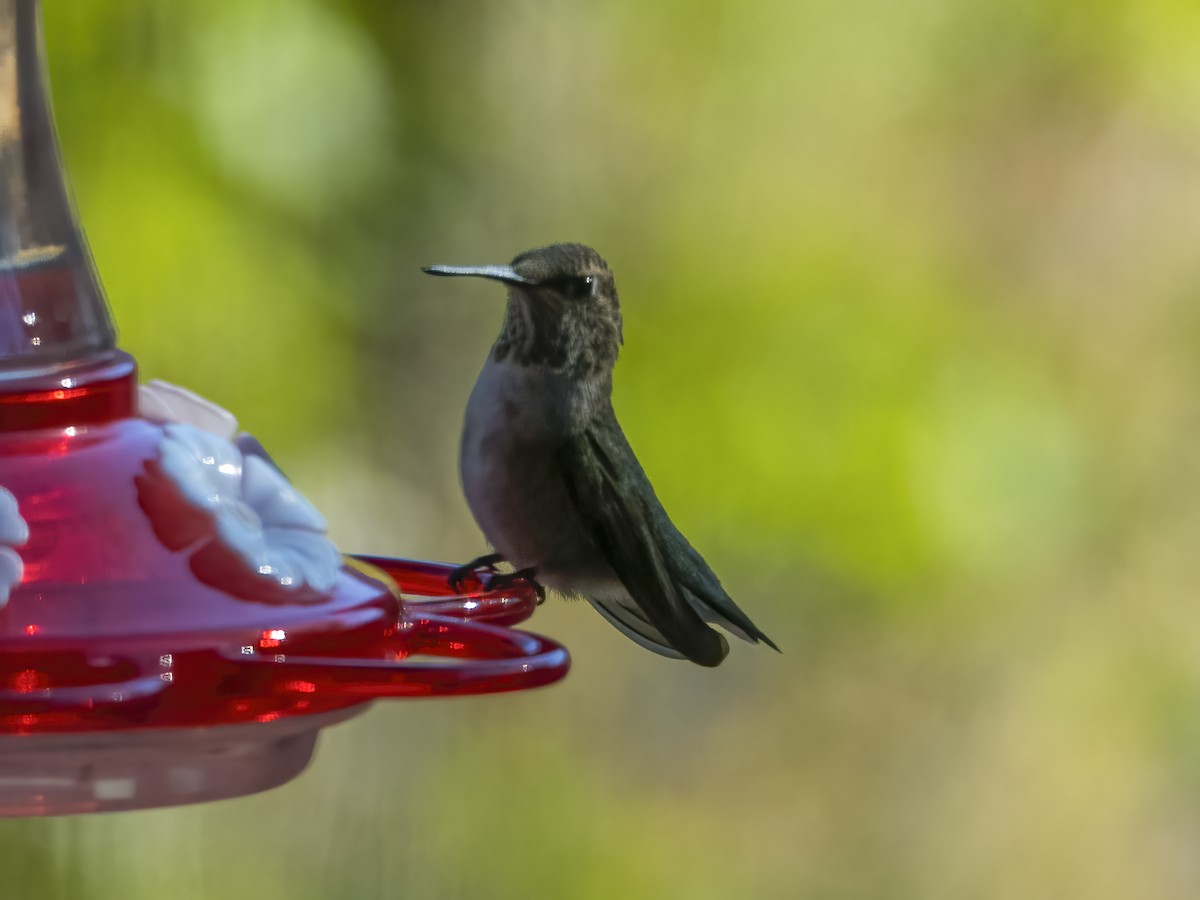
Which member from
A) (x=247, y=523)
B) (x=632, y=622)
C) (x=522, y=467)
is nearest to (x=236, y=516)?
(x=247, y=523)

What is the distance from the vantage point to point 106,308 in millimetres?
2227

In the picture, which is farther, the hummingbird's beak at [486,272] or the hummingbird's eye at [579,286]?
the hummingbird's eye at [579,286]

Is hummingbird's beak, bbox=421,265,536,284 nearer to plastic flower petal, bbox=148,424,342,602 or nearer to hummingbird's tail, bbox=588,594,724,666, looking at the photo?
plastic flower petal, bbox=148,424,342,602

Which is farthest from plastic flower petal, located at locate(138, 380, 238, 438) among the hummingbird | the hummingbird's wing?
the hummingbird's wing

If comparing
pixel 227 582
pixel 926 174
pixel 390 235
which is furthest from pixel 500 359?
pixel 926 174

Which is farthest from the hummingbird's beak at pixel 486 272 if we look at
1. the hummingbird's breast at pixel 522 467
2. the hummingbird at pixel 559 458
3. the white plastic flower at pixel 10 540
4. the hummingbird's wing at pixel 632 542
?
the white plastic flower at pixel 10 540

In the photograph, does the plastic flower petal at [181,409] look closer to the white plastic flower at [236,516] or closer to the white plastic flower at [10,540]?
the white plastic flower at [236,516]

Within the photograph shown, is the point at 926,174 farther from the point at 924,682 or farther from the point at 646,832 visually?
the point at 646,832

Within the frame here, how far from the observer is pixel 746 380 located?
462cm

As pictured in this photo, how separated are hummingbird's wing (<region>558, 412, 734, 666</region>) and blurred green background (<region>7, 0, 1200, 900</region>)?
1.62 m

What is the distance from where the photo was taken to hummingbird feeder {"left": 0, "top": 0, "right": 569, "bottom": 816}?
1747 mm

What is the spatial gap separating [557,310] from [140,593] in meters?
1.00

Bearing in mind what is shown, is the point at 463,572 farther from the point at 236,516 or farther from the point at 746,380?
the point at 746,380

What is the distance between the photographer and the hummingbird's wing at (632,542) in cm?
257
